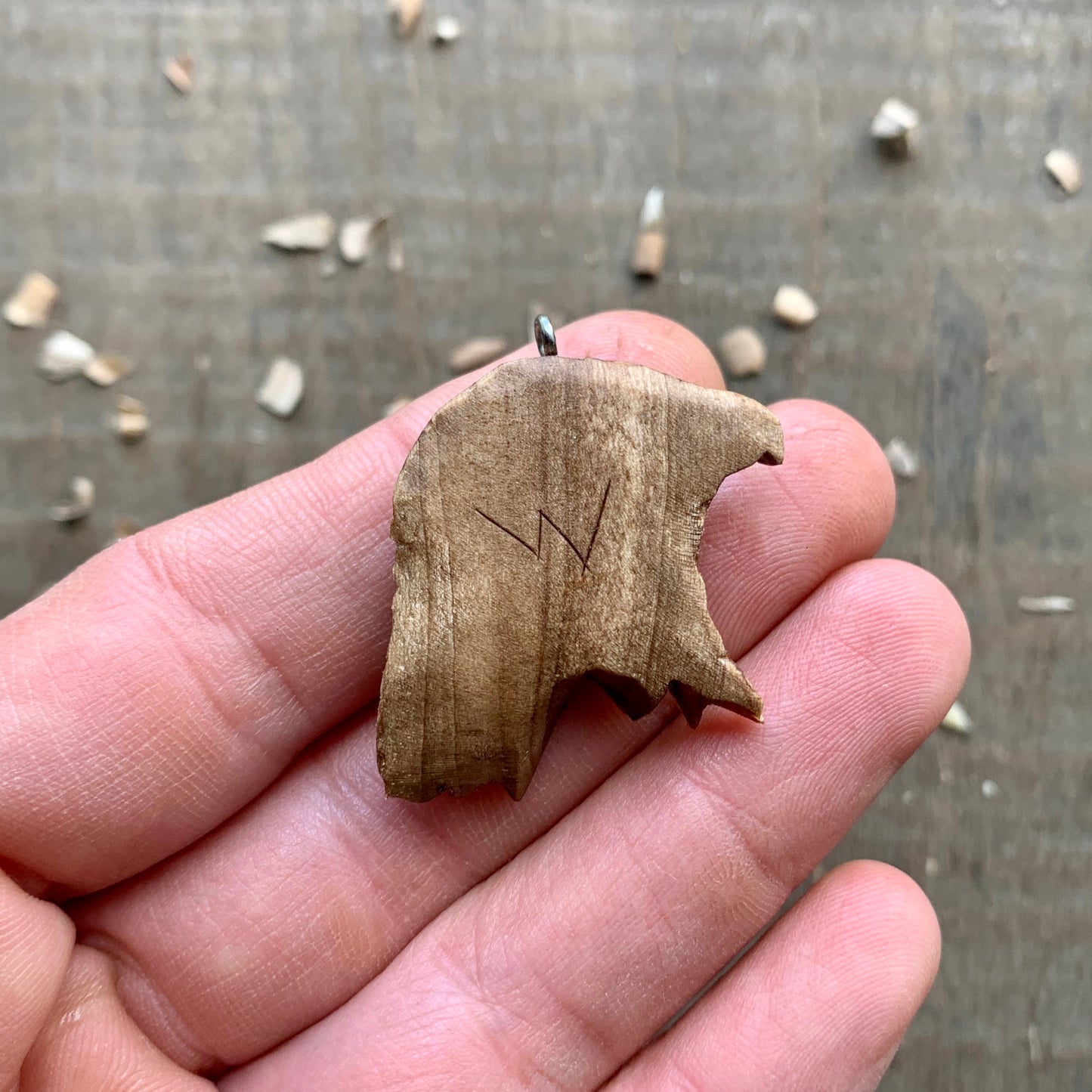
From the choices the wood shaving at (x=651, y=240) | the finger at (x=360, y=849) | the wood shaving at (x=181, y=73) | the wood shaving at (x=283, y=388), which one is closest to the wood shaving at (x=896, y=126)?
the wood shaving at (x=651, y=240)

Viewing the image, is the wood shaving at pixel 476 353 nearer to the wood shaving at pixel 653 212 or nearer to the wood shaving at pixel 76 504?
the wood shaving at pixel 653 212

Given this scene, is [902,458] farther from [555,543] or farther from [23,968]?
[23,968]

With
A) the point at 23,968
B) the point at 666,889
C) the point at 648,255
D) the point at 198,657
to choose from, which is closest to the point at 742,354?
the point at 648,255

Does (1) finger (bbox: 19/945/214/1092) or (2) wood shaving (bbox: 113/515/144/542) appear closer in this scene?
(1) finger (bbox: 19/945/214/1092)

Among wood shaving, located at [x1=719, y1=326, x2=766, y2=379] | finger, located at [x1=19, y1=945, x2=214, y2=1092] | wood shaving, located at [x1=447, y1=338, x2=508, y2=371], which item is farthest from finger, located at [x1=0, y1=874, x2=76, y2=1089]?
wood shaving, located at [x1=719, y1=326, x2=766, y2=379]

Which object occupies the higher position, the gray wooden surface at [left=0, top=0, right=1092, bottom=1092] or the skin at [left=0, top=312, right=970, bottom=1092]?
the gray wooden surface at [left=0, top=0, right=1092, bottom=1092]

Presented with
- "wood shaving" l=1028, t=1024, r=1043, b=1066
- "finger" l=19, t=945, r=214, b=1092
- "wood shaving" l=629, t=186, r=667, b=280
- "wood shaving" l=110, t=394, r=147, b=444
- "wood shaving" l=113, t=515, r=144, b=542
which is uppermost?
"wood shaving" l=629, t=186, r=667, b=280

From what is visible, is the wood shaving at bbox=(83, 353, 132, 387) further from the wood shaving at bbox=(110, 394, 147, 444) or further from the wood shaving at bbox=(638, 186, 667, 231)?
the wood shaving at bbox=(638, 186, 667, 231)

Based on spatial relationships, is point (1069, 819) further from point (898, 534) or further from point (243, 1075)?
point (243, 1075)
